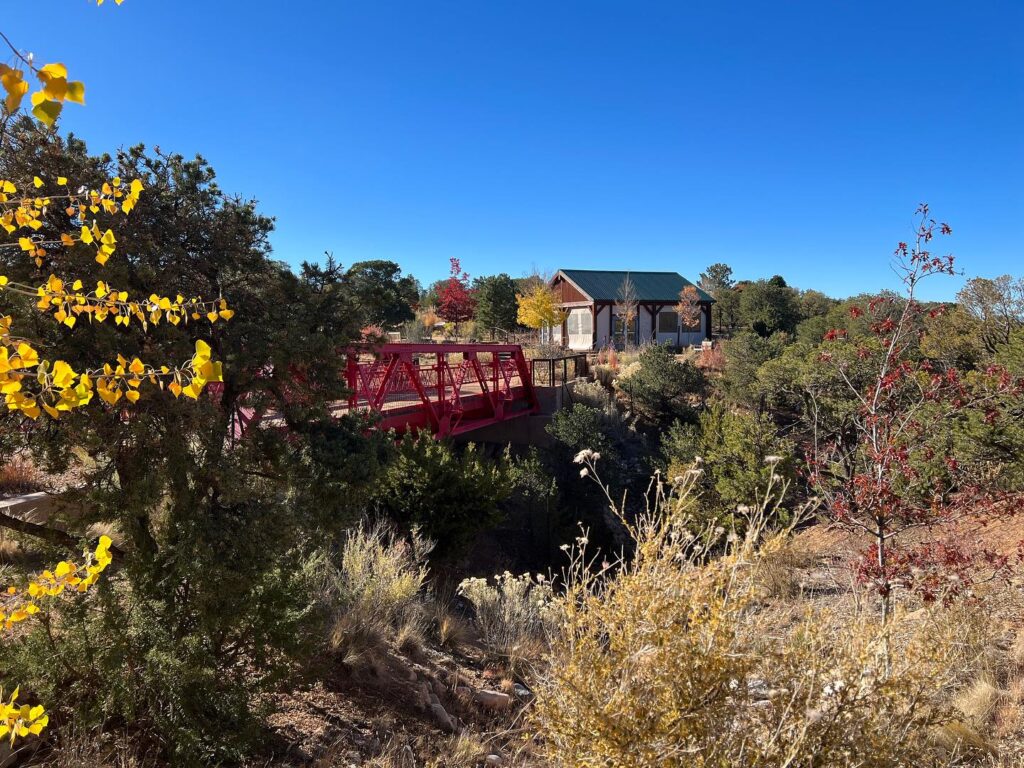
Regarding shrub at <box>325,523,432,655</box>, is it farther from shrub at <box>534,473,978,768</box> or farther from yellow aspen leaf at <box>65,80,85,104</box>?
yellow aspen leaf at <box>65,80,85,104</box>

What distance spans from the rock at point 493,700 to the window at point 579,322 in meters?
25.0

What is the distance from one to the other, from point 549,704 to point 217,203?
12.2 feet

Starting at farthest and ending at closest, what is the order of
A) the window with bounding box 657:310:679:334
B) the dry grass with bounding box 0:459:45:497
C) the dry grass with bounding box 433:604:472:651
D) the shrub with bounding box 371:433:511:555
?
the window with bounding box 657:310:679:334, the shrub with bounding box 371:433:511:555, the dry grass with bounding box 0:459:45:497, the dry grass with bounding box 433:604:472:651

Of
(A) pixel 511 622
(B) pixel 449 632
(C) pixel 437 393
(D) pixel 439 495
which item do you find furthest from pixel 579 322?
(B) pixel 449 632

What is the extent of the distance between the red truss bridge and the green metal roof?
47.2ft

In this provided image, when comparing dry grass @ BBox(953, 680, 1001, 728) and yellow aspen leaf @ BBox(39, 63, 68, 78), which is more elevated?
yellow aspen leaf @ BBox(39, 63, 68, 78)

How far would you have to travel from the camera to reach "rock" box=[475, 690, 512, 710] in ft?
14.5

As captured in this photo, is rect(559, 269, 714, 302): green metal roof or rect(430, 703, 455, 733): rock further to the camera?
rect(559, 269, 714, 302): green metal roof

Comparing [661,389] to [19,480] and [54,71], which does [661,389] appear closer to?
[19,480]

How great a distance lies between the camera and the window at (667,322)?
30344 mm

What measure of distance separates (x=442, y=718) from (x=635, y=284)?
29.0 m

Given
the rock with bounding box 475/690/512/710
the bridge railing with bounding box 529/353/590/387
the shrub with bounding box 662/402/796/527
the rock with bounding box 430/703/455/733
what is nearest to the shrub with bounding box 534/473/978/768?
the rock with bounding box 430/703/455/733

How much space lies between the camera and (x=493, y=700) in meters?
4.45

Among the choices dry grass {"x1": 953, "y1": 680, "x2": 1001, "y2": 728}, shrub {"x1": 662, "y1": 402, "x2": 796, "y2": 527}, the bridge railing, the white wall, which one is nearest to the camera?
dry grass {"x1": 953, "y1": 680, "x2": 1001, "y2": 728}
